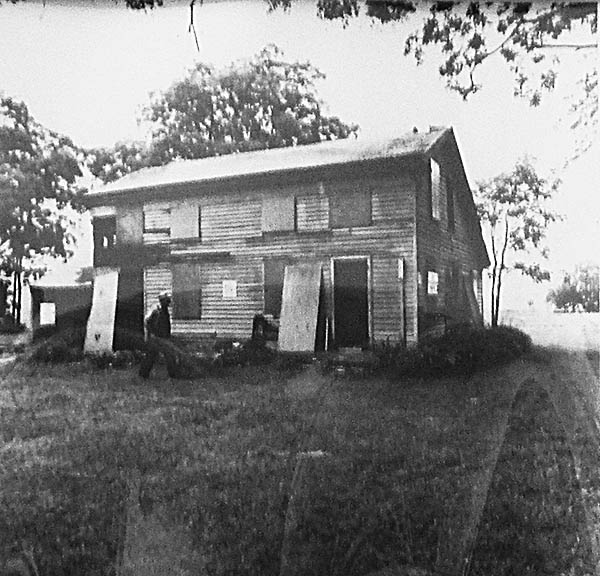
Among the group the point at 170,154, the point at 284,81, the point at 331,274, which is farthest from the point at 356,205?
the point at 170,154

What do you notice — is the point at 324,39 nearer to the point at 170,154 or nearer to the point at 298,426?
the point at 170,154

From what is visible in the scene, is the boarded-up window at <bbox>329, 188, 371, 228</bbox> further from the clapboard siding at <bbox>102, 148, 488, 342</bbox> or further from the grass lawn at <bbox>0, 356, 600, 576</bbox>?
the grass lawn at <bbox>0, 356, 600, 576</bbox>

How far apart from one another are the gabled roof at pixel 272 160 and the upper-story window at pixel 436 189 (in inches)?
2.6

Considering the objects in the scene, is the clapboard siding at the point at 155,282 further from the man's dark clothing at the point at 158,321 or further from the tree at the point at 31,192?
the tree at the point at 31,192

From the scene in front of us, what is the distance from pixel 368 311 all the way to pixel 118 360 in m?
0.82

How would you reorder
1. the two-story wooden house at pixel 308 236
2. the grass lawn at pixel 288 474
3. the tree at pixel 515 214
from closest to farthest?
the grass lawn at pixel 288 474 < the two-story wooden house at pixel 308 236 < the tree at pixel 515 214

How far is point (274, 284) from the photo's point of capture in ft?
6.70

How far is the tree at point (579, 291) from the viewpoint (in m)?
2.08

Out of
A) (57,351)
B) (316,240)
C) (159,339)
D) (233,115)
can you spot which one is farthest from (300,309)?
(57,351)

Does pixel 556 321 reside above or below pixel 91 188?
below

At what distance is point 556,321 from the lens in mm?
2066

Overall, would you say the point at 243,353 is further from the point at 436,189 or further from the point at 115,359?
the point at 436,189

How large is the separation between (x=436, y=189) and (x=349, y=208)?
288mm

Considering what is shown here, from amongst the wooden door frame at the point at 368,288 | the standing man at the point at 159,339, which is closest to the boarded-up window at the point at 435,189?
the wooden door frame at the point at 368,288
